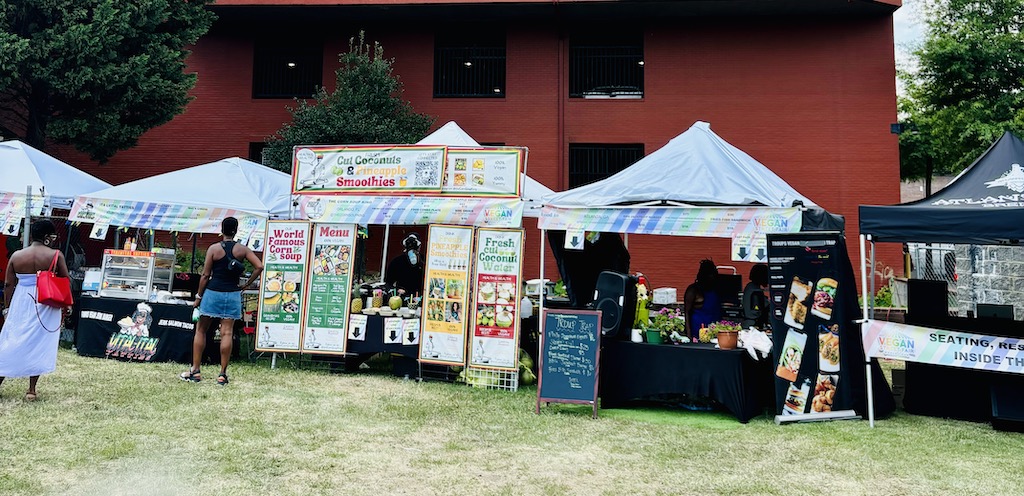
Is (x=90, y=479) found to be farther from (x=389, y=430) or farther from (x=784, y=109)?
(x=784, y=109)

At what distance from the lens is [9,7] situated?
11.9 m

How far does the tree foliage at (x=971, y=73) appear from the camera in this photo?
17.4 meters

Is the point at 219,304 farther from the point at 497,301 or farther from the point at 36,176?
the point at 36,176

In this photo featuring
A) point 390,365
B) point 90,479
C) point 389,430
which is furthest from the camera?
point 390,365

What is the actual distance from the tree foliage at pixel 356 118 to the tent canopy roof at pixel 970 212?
407 inches

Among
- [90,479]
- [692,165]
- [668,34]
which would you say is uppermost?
[668,34]

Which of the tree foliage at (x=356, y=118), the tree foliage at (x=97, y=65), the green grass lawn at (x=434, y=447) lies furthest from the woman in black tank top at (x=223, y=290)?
the tree foliage at (x=97, y=65)

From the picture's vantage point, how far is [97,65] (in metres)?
12.7

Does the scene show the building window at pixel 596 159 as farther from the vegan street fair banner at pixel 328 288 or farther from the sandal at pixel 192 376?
the sandal at pixel 192 376

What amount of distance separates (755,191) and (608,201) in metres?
1.60

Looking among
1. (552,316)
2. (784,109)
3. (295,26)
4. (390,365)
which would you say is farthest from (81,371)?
(784,109)

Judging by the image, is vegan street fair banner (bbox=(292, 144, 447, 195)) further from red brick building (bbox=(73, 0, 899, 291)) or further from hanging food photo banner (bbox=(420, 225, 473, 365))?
red brick building (bbox=(73, 0, 899, 291))

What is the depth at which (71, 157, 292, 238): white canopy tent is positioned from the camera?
9031 mm

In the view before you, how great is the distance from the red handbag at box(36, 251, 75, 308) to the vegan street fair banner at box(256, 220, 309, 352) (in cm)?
233
